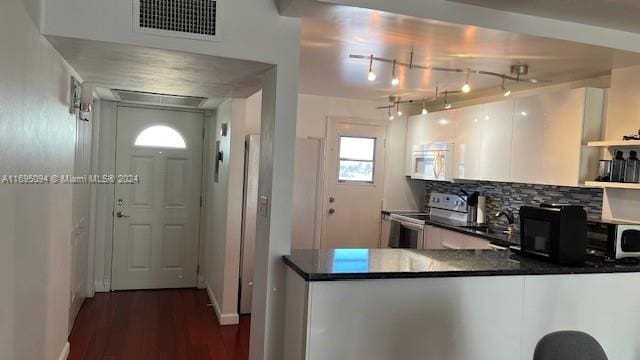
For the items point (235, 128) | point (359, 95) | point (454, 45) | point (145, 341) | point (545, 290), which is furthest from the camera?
point (359, 95)

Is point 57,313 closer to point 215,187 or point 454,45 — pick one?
point 215,187

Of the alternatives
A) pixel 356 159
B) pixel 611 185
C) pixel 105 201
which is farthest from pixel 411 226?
pixel 105 201

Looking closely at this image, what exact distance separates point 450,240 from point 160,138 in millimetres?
3326

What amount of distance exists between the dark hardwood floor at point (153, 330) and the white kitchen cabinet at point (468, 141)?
258cm

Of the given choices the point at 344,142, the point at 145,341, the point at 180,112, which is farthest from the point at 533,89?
the point at 145,341

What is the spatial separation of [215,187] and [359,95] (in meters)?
1.89

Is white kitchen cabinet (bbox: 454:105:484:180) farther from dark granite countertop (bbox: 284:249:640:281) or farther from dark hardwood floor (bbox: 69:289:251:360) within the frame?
dark hardwood floor (bbox: 69:289:251:360)

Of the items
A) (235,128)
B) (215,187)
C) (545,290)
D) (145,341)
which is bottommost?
(145,341)

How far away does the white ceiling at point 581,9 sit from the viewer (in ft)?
7.82

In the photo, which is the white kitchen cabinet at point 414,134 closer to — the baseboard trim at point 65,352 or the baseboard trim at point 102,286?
the baseboard trim at point 102,286

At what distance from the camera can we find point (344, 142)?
18.2 ft

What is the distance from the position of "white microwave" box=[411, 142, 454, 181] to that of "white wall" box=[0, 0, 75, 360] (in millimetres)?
3479

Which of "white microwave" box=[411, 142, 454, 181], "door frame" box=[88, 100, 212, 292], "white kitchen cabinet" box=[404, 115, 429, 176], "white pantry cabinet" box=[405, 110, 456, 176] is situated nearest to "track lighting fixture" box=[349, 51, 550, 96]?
"white pantry cabinet" box=[405, 110, 456, 176]

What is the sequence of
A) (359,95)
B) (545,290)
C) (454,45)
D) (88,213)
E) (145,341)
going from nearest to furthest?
1. (545,290)
2. (454,45)
3. (145,341)
4. (88,213)
5. (359,95)
